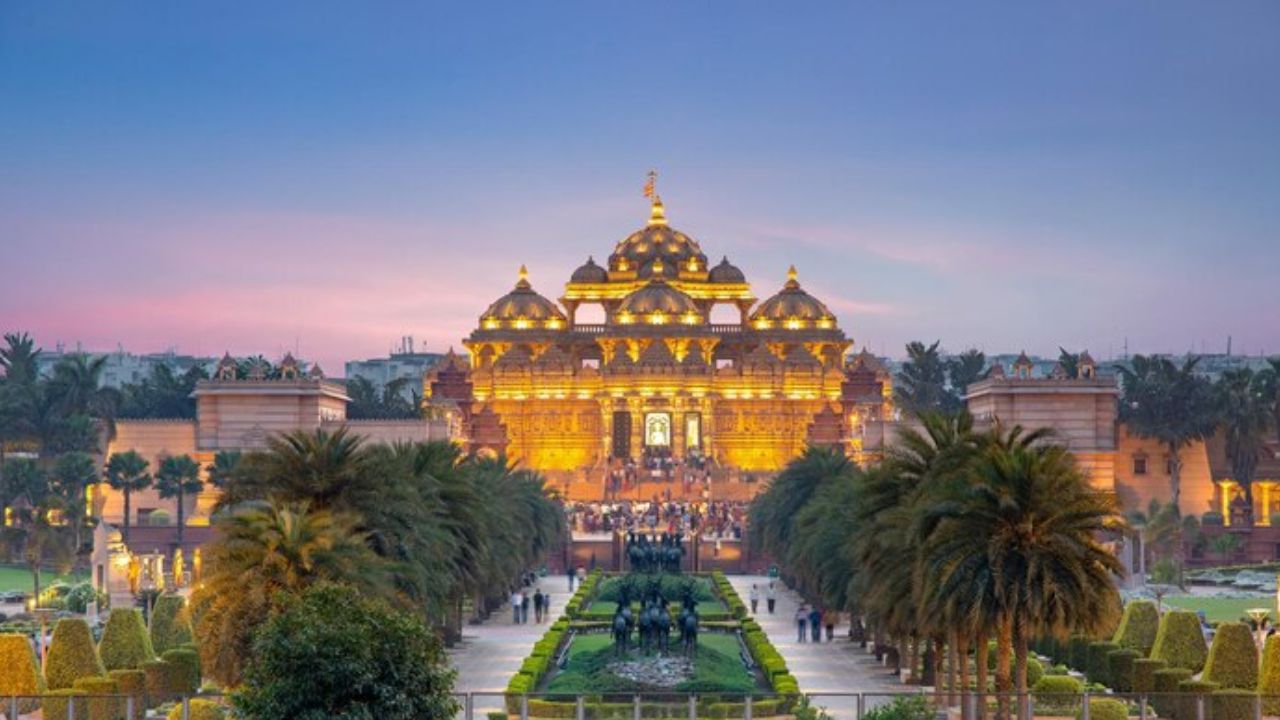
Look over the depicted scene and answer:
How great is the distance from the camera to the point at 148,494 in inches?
5098

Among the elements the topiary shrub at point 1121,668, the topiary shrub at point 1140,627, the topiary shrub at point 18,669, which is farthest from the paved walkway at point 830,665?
the topiary shrub at point 18,669

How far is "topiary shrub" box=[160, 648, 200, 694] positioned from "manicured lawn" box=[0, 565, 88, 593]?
3706cm

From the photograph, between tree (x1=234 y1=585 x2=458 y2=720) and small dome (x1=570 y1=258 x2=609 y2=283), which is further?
small dome (x1=570 y1=258 x2=609 y2=283)

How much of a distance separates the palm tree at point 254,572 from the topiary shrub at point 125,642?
1057cm

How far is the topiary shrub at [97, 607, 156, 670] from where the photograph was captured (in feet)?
188

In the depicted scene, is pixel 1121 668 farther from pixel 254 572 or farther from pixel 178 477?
pixel 178 477

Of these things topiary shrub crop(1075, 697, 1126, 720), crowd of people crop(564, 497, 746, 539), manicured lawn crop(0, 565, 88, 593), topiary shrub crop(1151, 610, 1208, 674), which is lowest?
topiary shrub crop(1075, 697, 1126, 720)

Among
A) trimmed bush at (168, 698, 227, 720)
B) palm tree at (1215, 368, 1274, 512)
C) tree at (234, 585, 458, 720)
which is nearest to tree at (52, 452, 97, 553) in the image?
palm tree at (1215, 368, 1274, 512)

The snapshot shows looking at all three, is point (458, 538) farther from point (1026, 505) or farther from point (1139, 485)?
point (1139, 485)

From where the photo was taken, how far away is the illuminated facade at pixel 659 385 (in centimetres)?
16138

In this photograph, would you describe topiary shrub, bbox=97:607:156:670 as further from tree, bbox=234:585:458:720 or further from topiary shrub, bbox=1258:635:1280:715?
topiary shrub, bbox=1258:635:1280:715

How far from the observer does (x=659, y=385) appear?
162m

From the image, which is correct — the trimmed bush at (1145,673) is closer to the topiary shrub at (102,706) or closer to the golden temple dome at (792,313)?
the topiary shrub at (102,706)

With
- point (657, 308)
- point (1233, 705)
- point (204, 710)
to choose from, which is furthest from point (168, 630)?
point (657, 308)
